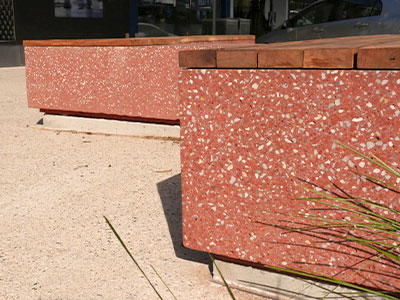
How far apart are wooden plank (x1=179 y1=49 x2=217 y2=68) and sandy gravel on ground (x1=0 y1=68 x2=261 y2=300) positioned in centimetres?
121

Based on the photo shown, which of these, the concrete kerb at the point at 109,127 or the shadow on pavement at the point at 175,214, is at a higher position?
the concrete kerb at the point at 109,127

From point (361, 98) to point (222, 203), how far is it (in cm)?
90

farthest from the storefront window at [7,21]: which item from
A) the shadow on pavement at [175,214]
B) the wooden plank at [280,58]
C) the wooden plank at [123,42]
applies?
the wooden plank at [280,58]

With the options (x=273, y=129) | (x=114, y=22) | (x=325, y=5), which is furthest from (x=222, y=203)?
(x=114, y=22)

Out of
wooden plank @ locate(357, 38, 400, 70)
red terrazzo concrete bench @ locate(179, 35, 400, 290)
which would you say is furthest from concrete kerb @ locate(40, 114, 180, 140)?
wooden plank @ locate(357, 38, 400, 70)

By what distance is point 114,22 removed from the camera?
19.8 meters

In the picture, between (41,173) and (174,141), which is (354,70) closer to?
(41,173)

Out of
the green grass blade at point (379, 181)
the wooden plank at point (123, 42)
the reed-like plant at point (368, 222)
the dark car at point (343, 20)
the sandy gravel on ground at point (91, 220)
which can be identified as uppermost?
the dark car at point (343, 20)

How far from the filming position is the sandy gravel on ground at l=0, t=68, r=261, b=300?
2.83 m

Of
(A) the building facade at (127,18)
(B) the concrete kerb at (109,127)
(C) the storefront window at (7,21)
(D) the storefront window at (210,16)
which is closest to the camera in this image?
(B) the concrete kerb at (109,127)

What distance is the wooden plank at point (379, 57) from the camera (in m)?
2.09

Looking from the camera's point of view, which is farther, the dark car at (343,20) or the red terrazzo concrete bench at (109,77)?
the dark car at (343,20)

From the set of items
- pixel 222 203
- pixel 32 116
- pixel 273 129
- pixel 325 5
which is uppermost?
pixel 325 5

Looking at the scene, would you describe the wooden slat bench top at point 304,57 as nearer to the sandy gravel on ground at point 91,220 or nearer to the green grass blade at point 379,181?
the green grass blade at point 379,181
